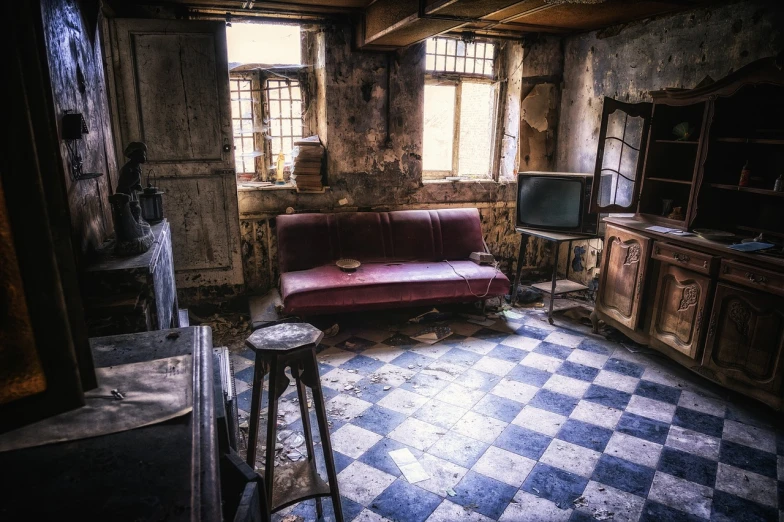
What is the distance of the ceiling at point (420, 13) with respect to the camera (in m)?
3.43

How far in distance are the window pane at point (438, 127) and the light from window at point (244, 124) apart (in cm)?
195

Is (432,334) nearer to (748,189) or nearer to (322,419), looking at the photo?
(322,419)

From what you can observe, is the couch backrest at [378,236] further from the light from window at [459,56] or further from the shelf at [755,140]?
the shelf at [755,140]

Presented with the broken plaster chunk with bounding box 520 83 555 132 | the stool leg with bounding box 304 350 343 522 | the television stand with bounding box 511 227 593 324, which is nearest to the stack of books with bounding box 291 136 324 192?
the television stand with bounding box 511 227 593 324

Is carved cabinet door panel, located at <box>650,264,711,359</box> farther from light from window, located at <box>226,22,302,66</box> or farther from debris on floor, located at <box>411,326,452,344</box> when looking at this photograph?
light from window, located at <box>226,22,302,66</box>

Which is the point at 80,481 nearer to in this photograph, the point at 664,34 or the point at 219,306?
the point at 219,306

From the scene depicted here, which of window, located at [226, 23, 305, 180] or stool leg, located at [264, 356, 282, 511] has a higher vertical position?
window, located at [226, 23, 305, 180]

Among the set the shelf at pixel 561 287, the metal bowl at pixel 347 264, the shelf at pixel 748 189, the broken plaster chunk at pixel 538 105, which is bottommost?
the shelf at pixel 561 287

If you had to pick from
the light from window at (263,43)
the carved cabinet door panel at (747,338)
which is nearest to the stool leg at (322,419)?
the carved cabinet door panel at (747,338)

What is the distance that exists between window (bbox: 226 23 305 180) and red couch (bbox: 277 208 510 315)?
3.08ft

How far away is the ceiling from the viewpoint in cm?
343

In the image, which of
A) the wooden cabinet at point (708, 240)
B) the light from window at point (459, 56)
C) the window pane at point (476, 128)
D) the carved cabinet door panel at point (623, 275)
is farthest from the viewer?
the window pane at point (476, 128)

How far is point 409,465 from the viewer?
2693 millimetres

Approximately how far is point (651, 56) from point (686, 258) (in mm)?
2243
